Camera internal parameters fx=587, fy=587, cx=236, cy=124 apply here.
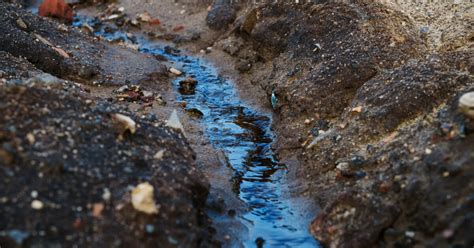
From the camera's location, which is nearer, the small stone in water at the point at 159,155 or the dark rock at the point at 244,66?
the small stone in water at the point at 159,155

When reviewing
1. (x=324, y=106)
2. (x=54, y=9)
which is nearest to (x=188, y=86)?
(x=324, y=106)

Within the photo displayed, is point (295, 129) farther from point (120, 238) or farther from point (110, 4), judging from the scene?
point (110, 4)

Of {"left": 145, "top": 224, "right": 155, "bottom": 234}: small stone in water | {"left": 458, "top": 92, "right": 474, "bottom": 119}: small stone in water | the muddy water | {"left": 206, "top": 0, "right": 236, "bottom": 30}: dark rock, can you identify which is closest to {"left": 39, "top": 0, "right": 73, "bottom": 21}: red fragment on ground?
the muddy water

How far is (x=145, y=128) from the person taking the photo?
5133 millimetres

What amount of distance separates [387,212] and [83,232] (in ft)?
7.51

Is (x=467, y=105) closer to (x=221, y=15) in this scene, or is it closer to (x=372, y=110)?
(x=372, y=110)

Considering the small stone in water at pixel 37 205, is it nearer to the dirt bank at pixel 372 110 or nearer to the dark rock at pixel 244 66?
the dirt bank at pixel 372 110

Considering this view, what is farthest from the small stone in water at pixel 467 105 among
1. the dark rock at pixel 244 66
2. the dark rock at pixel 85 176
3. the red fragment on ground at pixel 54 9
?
the red fragment on ground at pixel 54 9

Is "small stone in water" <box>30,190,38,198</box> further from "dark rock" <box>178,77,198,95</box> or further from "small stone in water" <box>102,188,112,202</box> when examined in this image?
"dark rock" <box>178,77,198,95</box>

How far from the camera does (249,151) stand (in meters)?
6.70

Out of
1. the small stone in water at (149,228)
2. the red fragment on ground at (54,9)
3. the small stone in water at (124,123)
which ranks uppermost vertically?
the red fragment on ground at (54,9)

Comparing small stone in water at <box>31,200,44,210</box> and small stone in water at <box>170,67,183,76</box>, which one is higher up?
small stone in water at <box>170,67,183,76</box>

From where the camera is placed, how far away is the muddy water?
16.7 ft

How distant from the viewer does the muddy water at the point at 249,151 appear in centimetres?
510
